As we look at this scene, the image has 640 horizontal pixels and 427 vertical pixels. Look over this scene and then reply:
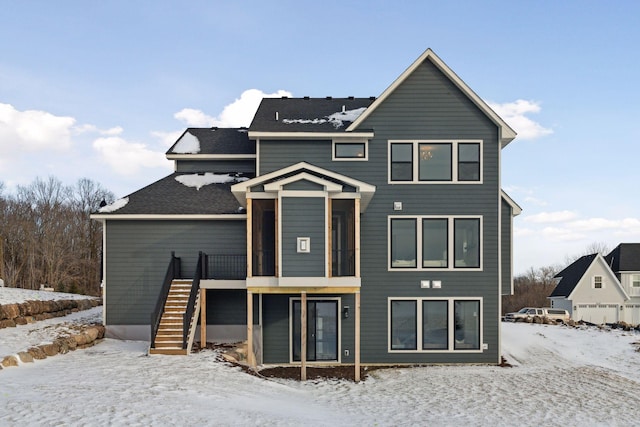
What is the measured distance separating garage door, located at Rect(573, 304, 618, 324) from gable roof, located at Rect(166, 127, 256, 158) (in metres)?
32.2

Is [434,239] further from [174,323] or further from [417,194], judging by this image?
[174,323]

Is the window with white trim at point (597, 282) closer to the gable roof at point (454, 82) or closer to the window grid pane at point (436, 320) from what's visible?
the gable roof at point (454, 82)

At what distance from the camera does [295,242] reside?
47.2 ft

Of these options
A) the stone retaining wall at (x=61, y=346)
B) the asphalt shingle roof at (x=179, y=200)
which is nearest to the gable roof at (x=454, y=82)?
the asphalt shingle roof at (x=179, y=200)

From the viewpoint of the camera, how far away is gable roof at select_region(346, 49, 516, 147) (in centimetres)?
1684

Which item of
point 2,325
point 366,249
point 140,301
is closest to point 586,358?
point 366,249

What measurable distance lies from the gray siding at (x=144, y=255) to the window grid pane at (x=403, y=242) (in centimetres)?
511

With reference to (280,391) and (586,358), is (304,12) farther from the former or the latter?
(586,358)

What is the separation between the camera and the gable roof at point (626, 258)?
41.7 metres

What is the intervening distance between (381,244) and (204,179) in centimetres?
715

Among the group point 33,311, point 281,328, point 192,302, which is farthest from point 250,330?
point 33,311

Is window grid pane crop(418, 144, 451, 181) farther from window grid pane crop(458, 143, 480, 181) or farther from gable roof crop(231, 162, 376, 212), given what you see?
gable roof crop(231, 162, 376, 212)

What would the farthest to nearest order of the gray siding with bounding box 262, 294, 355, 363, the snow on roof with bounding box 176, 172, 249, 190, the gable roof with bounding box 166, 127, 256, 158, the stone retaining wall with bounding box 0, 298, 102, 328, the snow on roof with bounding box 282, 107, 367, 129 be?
the gable roof with bounding box 166, 127, 256, 158, the snow on roof with bounding box 176, 172, 249, 190, the snow on roof with bounding box 282, 107, 367, 129, the gray siding with bounding box 262, 294, 355, 363, the stone retaining wall with bounding box 0, 298, 102, 328

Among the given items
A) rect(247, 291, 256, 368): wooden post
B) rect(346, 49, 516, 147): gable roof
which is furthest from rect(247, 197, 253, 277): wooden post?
rect(346, 49, 516, 147): gable roof
